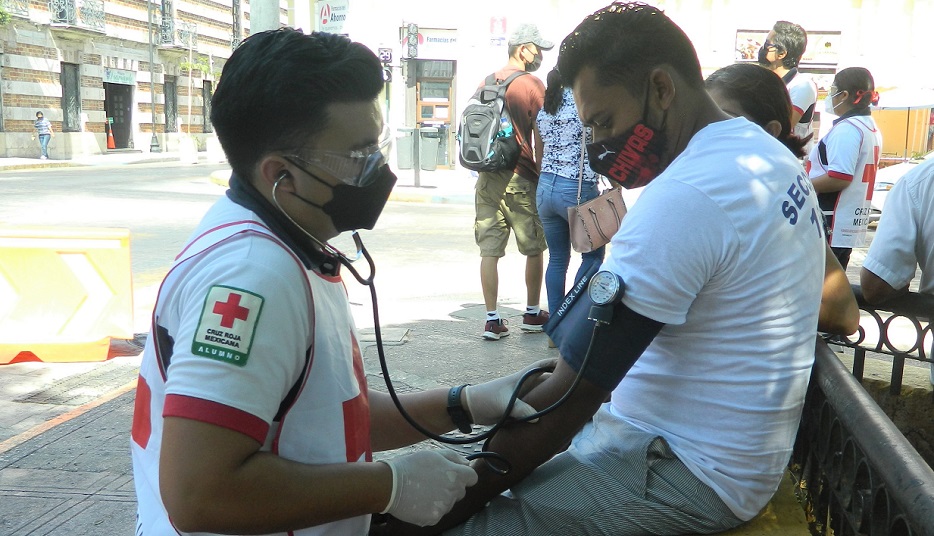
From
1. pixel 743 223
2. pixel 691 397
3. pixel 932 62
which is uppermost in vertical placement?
pixel 932 62

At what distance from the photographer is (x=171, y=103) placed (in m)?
41.4

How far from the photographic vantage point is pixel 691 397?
5.93ft

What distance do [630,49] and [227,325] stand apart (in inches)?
44.2

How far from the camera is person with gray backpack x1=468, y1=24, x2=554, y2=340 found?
18.5ft

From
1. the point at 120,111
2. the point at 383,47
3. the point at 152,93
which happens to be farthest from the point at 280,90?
the point at 152,93

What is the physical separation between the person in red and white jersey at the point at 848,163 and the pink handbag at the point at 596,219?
1.55 meters

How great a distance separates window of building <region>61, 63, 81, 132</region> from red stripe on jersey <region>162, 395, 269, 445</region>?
35558 mm

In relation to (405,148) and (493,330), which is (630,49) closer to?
(493,330)

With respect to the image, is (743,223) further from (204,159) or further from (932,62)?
(204,159)

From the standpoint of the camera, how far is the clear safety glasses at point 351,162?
1.59 metres

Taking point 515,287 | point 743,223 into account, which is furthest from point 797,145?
point 515,287

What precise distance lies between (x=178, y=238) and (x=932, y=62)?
67.6 feet

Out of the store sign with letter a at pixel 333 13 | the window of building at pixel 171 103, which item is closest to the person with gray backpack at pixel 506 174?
the store sign with letter a at pixel 333 13

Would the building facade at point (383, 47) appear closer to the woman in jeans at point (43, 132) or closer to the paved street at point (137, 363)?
the woman in jeans at point (43, 132)
